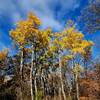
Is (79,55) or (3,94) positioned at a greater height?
(79,55)

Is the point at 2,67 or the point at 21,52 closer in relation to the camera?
the point at 21,52

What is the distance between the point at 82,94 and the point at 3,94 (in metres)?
11.7

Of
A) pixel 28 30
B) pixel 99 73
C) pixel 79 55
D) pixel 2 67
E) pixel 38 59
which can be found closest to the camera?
pixel 99 73

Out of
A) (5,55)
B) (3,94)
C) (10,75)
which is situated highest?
(5,55)

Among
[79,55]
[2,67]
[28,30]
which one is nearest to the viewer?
[28,30]

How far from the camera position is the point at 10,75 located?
1453 inches

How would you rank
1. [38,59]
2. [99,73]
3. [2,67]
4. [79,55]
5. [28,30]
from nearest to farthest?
[99,73] < [28,30] < [79,55] < [38,59] < [2,67]

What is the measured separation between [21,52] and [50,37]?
3.73m

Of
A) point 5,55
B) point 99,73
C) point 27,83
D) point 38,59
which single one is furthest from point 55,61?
point 99,73

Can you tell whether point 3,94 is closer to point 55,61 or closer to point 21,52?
point 21,52

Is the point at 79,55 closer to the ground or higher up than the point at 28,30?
closer to the ground

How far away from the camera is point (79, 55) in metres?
30.2

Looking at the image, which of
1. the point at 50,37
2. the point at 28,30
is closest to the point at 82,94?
the point at 50,37

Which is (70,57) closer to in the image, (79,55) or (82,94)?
(79,55)
